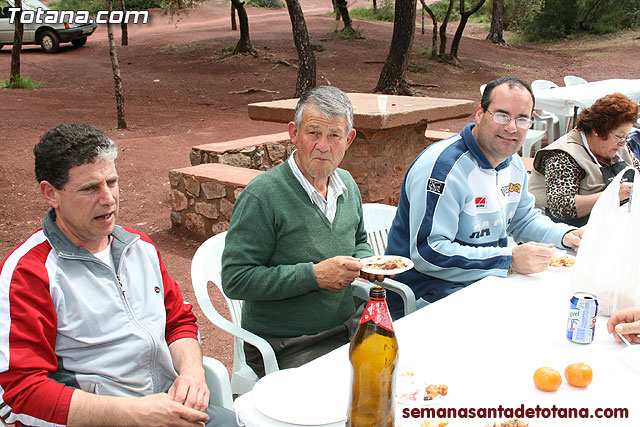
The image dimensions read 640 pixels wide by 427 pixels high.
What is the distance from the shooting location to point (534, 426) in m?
1.52

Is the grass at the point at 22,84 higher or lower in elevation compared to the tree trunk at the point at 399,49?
lower

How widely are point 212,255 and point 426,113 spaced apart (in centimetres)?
342

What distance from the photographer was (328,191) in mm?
2676

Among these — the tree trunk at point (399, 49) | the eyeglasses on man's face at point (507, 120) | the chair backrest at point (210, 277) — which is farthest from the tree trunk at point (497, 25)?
the chair backrest at point (210, 277)

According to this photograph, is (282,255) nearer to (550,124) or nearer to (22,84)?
(550,124)

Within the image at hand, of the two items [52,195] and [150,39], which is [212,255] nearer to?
[52,195]

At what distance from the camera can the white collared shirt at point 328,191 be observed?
2.55 meters

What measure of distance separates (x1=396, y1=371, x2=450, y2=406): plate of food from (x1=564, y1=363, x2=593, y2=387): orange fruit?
1.16 ft

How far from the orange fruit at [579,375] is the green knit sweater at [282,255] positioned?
0.97 m

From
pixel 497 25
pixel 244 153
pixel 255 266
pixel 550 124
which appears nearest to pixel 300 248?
pixel 255 266

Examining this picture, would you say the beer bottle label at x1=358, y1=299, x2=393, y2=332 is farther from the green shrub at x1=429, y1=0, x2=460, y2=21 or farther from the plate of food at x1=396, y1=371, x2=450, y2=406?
the green shrub at x1=429, y1=0, x2=460, y2=21

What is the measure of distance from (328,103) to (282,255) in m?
0.65

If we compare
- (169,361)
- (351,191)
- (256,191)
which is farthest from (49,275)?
(351,191)

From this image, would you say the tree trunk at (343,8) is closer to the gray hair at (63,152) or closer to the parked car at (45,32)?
the parked car at (45,32)
